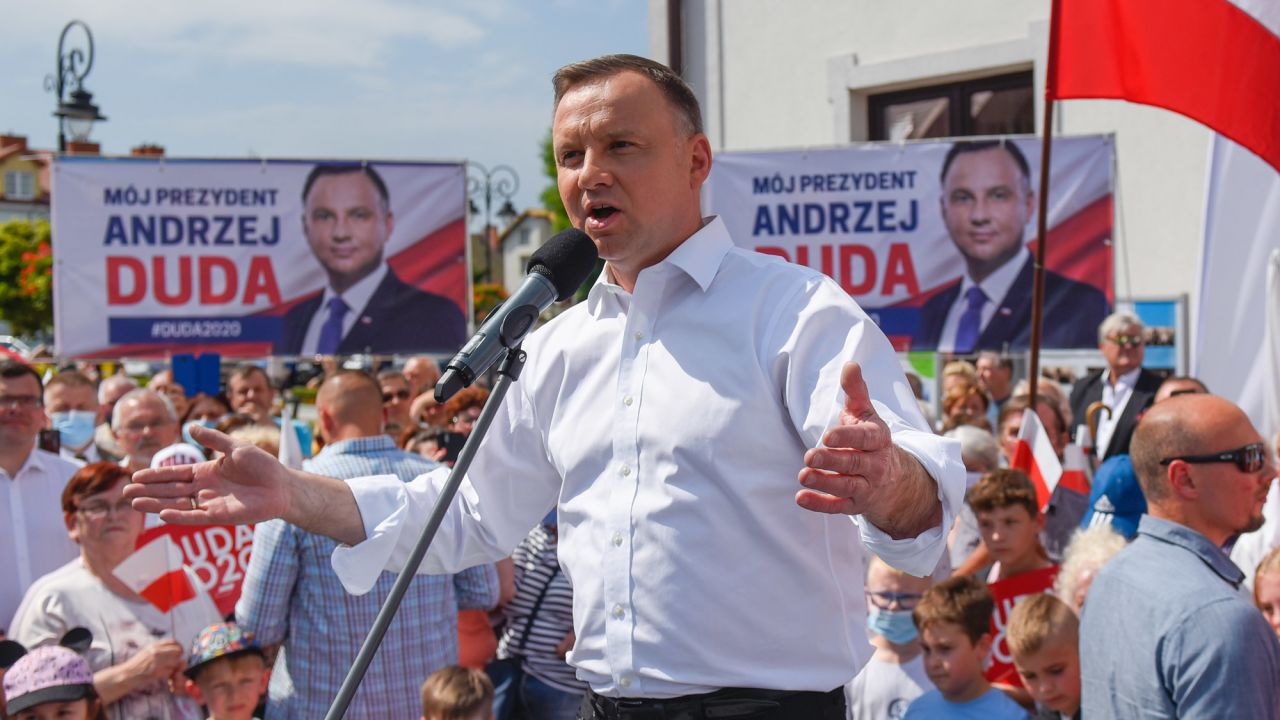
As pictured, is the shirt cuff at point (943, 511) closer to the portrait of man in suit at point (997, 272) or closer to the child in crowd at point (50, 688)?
the child in crowd at point (50, 688)

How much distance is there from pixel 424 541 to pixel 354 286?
8.79 m

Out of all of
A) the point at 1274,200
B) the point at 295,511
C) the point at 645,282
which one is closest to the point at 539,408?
the point at 645,282

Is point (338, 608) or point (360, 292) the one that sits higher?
point (360, 292)

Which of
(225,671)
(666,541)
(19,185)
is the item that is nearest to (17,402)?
(225,671)

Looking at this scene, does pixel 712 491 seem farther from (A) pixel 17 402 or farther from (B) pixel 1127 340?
(B) pixel 1127 340

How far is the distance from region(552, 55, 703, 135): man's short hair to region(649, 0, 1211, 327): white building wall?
391 inches

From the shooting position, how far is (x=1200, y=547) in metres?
3.26

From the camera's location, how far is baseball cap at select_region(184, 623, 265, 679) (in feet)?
15.3

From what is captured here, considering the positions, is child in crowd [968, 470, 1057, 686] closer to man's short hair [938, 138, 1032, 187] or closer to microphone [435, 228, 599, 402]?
microphone [435, 228, 599, 402]

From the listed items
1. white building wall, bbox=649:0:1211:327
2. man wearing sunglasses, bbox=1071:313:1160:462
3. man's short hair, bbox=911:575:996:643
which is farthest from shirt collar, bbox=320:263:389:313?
man's short hair, bbox=911:575:996:643

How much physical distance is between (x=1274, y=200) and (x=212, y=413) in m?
6.59

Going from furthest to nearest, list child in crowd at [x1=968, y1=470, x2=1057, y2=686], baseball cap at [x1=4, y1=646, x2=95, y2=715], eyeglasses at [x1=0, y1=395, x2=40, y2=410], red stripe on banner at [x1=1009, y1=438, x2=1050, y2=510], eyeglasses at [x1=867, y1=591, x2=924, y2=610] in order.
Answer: red stripe on banner at [x1=1009, y1=438, x2=1050, y2=510] → eyeglasses at [x1=0, y1=395, x2=40, y2=410] → child in crowd at [x1=968, y1=470, x2=1057, y2=686] → eyeglasses at [x1=867, y1=591, x2=924, y2=610] → baseball cap at [x1=4, y1=646, x2=95, y2=715]

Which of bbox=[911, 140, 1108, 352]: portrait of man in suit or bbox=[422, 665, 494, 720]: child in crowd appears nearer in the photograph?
bbox=[422, 665, 494, 720]: child in crowd

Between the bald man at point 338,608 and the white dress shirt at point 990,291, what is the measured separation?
5.33m
